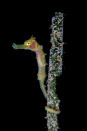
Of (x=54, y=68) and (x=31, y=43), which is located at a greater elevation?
(x=31, y=43)

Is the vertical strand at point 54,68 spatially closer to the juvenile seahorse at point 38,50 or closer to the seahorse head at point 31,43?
the juvenile seahorse at point 38,50

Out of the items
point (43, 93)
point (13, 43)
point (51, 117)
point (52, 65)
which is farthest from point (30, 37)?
point (51, 117)

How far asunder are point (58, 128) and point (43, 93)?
451 millimetres

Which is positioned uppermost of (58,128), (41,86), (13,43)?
(13,43)

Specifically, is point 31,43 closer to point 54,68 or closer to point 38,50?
point 38,50

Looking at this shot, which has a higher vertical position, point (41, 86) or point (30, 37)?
point (30, 37)

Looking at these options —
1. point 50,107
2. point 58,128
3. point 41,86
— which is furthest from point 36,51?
point 58,128

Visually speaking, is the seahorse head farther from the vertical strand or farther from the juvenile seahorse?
the vertical strand

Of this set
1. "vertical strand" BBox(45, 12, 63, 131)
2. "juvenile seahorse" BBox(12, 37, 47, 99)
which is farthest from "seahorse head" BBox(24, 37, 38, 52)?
"vertical strand" BBox(45, 12, 63, 131)

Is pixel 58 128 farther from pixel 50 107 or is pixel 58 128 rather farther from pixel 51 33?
pixel 51 33

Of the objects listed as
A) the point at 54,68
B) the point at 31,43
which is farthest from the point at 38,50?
the point at 54,68

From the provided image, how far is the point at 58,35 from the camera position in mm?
3307

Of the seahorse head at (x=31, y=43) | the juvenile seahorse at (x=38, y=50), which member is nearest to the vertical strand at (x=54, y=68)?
the juvenile seahorse at (x=38, y=50)

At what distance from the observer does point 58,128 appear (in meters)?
3.48
